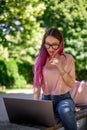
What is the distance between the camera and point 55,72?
2.90m

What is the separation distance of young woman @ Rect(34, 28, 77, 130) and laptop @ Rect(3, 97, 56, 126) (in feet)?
Answer: 0.66

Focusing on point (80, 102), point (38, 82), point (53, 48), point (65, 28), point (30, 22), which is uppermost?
point (53, 48)

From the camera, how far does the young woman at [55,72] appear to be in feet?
9.21

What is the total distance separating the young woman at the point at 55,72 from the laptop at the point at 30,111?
0.20 metres

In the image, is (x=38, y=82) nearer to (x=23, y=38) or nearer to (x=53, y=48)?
(x=53, y=48)

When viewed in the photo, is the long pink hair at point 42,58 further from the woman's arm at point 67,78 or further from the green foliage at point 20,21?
the green foliage at point 20,21

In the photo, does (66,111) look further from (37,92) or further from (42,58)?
(42,58)

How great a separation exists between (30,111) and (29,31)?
41.4 feet

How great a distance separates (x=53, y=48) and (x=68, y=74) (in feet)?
0.86

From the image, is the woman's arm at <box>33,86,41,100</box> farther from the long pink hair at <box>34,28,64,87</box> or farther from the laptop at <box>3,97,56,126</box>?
the laptop at <box>3,97,56,126</box>

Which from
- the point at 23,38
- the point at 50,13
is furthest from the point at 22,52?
the point at 23,38

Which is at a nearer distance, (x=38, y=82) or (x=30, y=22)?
(x=38, y=82)

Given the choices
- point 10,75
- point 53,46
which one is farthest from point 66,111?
point 10,75

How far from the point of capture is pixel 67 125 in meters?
2.64
